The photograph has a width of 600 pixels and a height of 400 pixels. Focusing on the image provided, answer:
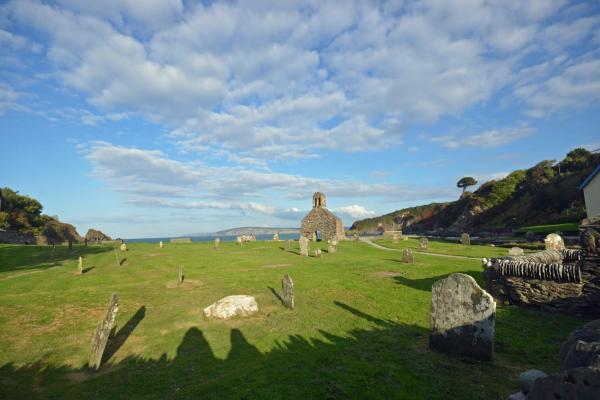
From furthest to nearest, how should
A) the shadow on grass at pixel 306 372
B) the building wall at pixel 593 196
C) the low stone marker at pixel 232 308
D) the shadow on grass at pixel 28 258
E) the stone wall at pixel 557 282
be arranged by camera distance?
1. the building wall at pixel 593 196
2. the shadow on grass at pixel 28 258
3. the low stone marker at pixel 232 308
4. the stone wall at pixel 557 282
5. the shadow on grass at pixel 306 372

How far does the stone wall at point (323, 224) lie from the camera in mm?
52531

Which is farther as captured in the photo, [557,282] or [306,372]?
[557,282]

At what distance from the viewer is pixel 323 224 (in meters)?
54.2

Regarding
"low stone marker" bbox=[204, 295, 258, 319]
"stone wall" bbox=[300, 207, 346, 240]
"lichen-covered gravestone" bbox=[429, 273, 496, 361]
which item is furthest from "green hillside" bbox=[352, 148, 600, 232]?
"low stone marker" bbox=[204, 295, 258, 319]

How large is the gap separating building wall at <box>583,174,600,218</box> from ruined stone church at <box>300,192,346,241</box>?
107 ft

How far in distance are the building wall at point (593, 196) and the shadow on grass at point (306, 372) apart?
33.9m

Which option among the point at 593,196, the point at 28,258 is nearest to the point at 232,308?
the point at 28,258

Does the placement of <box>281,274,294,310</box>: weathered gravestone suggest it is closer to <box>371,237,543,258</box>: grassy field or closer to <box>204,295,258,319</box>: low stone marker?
Answer: <box>204,295,258,319</box>: low stone marker

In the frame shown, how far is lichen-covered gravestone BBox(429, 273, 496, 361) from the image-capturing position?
7465 mm

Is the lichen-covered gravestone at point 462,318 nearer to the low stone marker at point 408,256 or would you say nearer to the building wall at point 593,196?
the low stone marker at point 408,256

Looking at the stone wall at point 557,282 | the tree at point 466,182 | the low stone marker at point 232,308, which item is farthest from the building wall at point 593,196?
the tree at point 466,182

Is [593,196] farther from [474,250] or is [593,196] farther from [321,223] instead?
[321,223]

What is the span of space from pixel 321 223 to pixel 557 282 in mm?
44283

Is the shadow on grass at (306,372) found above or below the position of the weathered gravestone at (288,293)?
below
